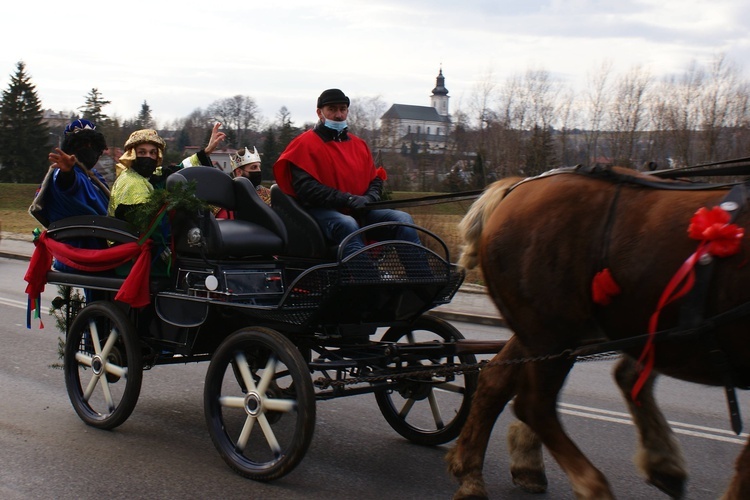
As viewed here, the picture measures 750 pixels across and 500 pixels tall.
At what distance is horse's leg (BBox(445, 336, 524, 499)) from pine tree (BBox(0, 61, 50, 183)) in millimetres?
58502

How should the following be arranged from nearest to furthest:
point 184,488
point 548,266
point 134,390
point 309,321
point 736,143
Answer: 1. point 548,266
2. point 184,488
3. point 309,321
4. point 134,390
5. point 736,143

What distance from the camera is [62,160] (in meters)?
5.51

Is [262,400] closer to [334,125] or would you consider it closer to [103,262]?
[103,262]

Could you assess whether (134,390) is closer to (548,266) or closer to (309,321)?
(309,321)

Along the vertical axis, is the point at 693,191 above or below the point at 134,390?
above

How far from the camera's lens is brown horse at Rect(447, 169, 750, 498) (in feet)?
11.2

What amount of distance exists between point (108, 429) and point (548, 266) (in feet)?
10.2

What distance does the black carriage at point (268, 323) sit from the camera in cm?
457

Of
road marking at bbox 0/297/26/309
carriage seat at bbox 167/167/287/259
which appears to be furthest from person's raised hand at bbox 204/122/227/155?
road marking at bbox 0/297/26/309

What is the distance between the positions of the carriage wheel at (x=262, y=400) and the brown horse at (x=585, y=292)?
0.82m

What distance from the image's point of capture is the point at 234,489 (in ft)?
14.3

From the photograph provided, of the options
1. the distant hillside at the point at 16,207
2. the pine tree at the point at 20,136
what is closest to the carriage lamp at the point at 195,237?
the distant hillside at the point at 16,207

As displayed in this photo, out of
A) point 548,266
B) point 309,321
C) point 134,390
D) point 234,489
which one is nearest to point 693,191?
point 548,266

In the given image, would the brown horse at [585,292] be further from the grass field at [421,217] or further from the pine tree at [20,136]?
the pine tree at [20,136]
